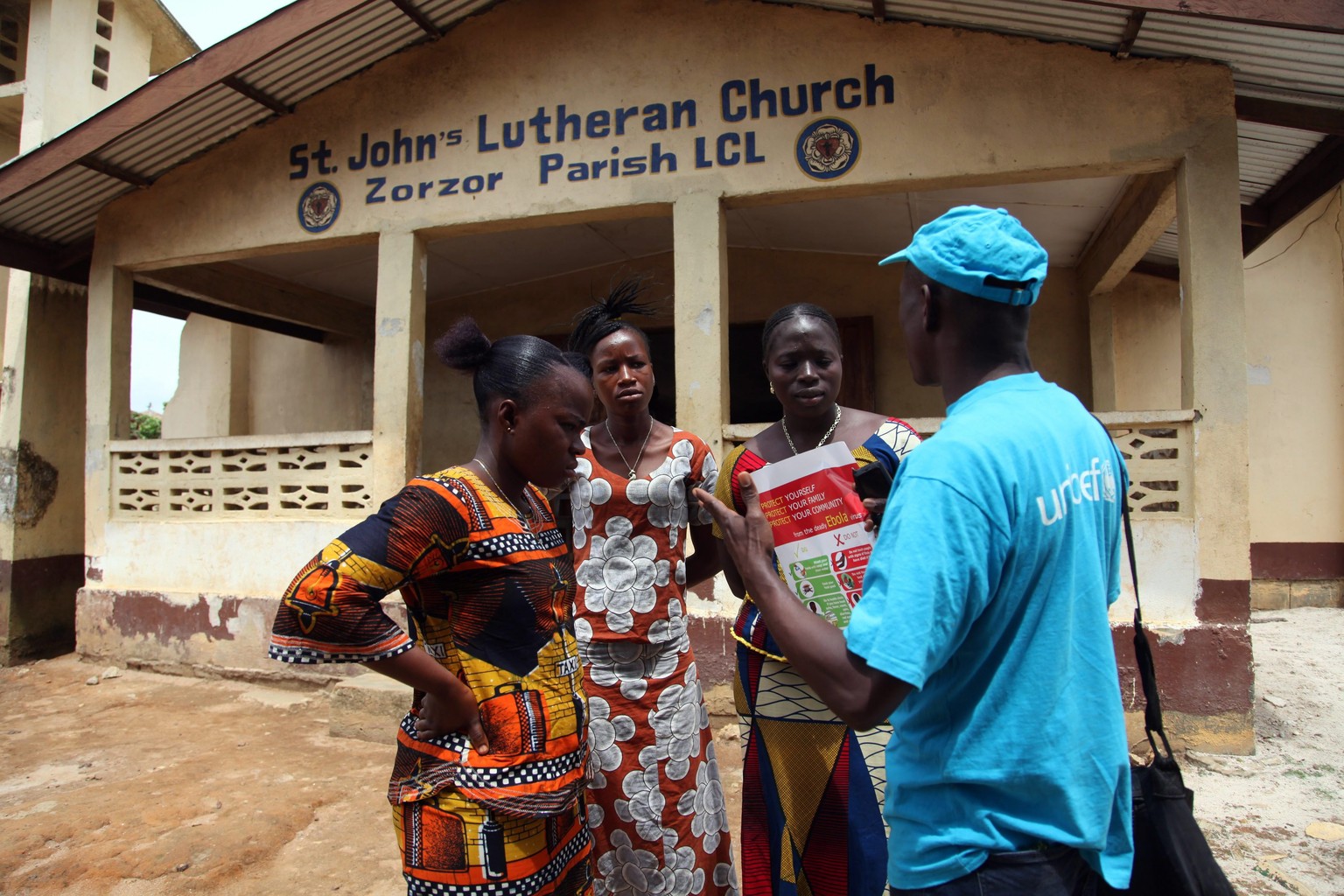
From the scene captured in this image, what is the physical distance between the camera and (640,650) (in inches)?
→ 91.7

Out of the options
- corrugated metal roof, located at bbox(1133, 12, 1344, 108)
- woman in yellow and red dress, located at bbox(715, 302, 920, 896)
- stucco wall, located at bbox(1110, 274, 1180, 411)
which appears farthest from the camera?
stucco wall, located at bbox(1110, 274, 1180, 411)

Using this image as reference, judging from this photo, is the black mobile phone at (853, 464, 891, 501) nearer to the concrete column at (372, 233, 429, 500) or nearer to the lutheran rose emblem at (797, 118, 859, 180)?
the lutheran rose emblem at (797, 118, 859, 180)

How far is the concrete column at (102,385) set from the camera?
6270 mm

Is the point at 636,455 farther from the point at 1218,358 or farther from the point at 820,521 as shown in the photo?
the point at 1218,358

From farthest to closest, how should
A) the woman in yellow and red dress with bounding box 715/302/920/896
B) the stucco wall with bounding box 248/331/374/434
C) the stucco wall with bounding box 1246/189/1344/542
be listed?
the stucco wall with bounding box 248/331/374/434 → the stucco wall with bounding box 1246/189/1344/542 → the woman in yellow and red dress with bounding box 715/302/920/896

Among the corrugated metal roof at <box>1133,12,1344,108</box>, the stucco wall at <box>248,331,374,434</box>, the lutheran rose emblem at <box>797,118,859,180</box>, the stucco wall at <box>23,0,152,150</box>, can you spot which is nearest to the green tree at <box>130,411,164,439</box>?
the stucco wall at <box>248,331,374,434</box>

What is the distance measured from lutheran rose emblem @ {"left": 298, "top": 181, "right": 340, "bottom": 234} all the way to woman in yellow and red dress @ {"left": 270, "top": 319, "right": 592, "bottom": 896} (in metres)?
4.64

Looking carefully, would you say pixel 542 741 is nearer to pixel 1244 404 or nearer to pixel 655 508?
pixel 655 508

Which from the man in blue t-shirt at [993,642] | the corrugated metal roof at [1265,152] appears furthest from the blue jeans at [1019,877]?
the corrugated metal roof at [1265,152]

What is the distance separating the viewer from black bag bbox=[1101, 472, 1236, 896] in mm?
1123

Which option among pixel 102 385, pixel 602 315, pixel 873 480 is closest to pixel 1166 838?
pixel 873 480

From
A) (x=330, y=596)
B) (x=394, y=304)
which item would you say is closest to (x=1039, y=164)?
(x=394, y=304)

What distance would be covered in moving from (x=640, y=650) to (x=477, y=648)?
2.84ft

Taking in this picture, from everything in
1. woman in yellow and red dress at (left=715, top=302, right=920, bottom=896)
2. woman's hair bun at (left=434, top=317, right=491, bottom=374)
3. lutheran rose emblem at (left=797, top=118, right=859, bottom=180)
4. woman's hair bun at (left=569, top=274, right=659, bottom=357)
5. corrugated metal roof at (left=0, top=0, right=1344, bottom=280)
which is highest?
corrugated metal roof at (left=0, top=0, right=1344, bottom=280)
